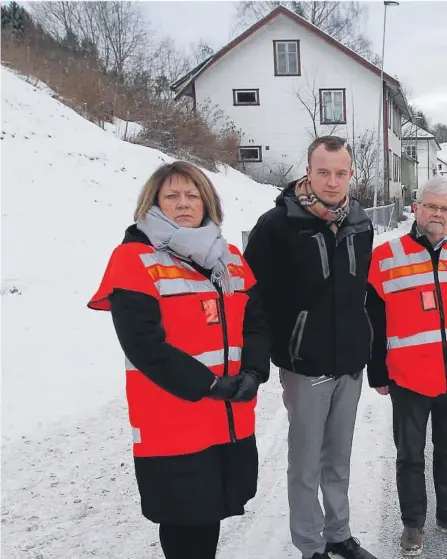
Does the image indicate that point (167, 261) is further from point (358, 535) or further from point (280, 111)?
point (280, 111)

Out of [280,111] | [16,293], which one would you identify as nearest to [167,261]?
[16,293]

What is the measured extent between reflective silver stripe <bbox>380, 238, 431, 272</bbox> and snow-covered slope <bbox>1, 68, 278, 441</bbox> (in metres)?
2.98

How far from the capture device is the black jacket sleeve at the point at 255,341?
240cm

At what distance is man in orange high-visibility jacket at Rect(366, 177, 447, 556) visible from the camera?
3012 mm

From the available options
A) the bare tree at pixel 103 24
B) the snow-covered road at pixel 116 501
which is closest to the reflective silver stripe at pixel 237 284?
the snow-covered road at pixel 116 501

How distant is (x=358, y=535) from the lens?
3.22 metres

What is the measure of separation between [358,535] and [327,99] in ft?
91.9

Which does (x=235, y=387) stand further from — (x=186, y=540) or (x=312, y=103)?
(x=312, y=103)

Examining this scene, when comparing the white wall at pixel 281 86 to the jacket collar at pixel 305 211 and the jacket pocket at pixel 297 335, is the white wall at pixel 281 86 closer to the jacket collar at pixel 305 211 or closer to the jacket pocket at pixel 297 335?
the jacket collar at pixel 305 211

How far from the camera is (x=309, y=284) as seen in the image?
274 centimetres

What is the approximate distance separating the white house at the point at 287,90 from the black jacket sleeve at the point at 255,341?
2554 cm

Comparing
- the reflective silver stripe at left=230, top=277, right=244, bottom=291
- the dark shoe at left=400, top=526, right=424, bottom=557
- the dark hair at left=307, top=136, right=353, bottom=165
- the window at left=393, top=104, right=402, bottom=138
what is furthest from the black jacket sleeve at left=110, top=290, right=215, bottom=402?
the window at left=393, top=104, right=402, bottom=138

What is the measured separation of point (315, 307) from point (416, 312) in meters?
0.63

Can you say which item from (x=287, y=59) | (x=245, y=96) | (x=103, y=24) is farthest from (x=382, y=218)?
(x=103, y=24)
